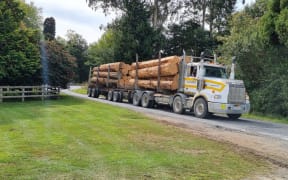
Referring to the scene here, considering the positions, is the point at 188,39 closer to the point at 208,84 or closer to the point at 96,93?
the point at 96,93

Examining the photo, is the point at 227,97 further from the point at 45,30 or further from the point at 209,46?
the point at 45,30

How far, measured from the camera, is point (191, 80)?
18.1 metres

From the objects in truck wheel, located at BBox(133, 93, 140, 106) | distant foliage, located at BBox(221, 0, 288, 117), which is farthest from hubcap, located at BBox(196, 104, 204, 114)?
truck wheel, located at BBox(133, 93, 140, 106)

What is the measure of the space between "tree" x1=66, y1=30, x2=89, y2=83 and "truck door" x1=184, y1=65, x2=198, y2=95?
52658mm

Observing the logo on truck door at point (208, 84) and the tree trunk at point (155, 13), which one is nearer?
the logo on truck door at point (208, 84)

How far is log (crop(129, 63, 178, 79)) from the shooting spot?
19.3 metres

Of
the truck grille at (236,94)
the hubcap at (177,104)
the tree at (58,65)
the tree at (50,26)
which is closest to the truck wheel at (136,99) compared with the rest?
the hubcap at (177,104)

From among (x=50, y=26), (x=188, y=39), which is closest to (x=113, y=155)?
(x=188, y=39)

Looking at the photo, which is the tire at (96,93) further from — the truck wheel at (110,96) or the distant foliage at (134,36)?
the distant foliage at (134,36)

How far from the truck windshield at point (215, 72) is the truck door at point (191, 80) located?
23.4 inches

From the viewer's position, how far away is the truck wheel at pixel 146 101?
70.4 feet

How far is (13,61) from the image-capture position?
69.7 feet

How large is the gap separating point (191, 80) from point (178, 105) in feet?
5.24

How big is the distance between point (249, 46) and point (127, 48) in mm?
17909
